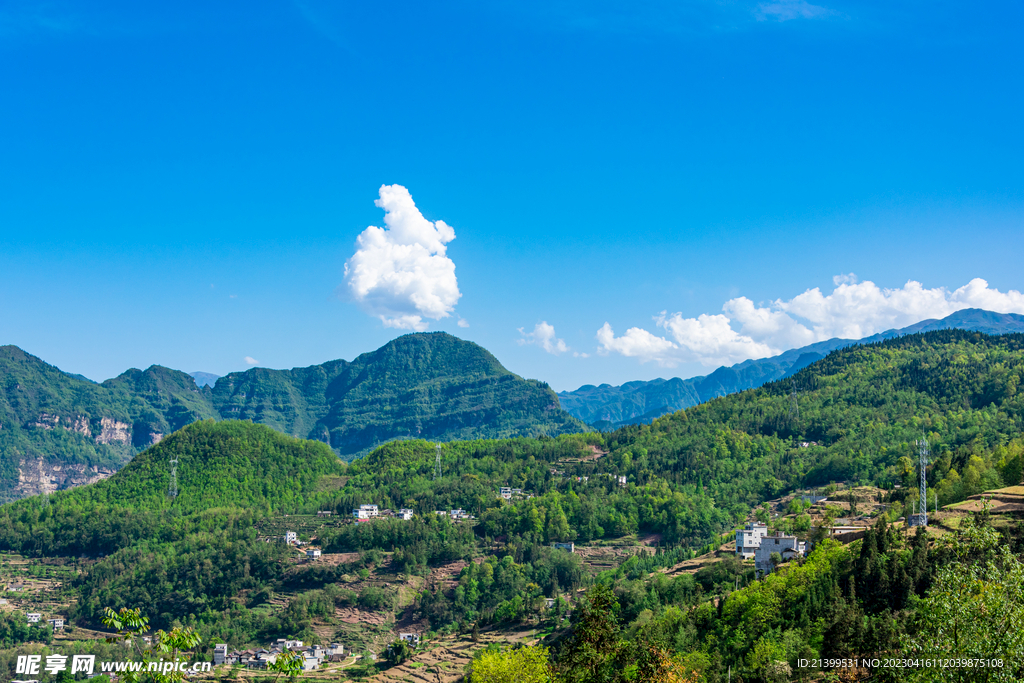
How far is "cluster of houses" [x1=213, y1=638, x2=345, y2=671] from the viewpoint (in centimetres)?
9494

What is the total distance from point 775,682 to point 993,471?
173 ft

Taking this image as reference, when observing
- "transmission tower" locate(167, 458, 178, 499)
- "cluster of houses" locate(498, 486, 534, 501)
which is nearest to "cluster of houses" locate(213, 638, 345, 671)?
"cluster of houses" locate(498, 486, 534, 501)

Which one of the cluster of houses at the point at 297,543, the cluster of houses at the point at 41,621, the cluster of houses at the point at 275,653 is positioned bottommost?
the cluster of houses at the point at 275,653

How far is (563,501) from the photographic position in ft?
479

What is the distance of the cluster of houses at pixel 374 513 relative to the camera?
14749 cm

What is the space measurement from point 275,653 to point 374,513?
57.7 metres

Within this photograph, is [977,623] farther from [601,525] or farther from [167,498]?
[167,498]

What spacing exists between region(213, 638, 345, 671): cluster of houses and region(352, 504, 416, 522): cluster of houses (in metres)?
44.5

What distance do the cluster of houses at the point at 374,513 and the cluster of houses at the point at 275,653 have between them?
1753 inches

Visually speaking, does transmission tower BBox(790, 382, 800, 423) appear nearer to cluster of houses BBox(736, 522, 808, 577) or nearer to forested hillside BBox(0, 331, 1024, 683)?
forested hillside BBox(0, 331, 1024, 683)

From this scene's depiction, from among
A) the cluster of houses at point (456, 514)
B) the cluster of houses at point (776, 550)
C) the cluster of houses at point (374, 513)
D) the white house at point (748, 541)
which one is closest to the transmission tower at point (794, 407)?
the cluster of houses at point (456, 514)

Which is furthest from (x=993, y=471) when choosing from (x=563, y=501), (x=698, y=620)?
(x=563, y=501)

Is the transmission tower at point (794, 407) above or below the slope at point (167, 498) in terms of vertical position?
above

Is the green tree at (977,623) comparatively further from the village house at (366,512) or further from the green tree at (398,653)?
the village house at (366,512)
